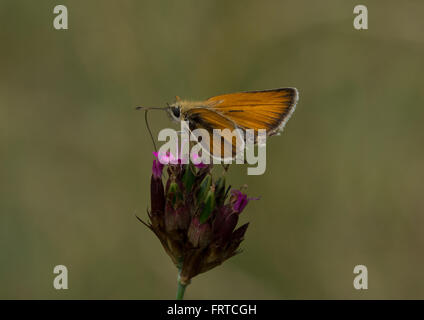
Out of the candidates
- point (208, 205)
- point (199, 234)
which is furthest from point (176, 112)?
point (199, 234)

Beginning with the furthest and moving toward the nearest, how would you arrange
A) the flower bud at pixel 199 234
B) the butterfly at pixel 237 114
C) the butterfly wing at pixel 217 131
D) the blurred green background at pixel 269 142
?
the blurred green background at pixel 269 142, the butterfly at pixel 237 114, the butterfly wing at pixel 217 131, the flower bud at pixel 199 234

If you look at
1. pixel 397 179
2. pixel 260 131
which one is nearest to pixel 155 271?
pixel 260 131

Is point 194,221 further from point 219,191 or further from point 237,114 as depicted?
point 237,114

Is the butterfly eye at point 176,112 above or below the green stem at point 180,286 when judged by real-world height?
above

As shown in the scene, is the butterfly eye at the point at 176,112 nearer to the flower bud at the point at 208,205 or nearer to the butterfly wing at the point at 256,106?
the butterfly wing at the point at 256,106

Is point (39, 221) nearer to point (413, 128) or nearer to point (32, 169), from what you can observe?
point (32, 169)

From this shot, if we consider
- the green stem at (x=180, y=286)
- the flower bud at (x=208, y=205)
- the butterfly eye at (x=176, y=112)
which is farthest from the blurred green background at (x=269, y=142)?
the flower bud at (x=208, y=205)
